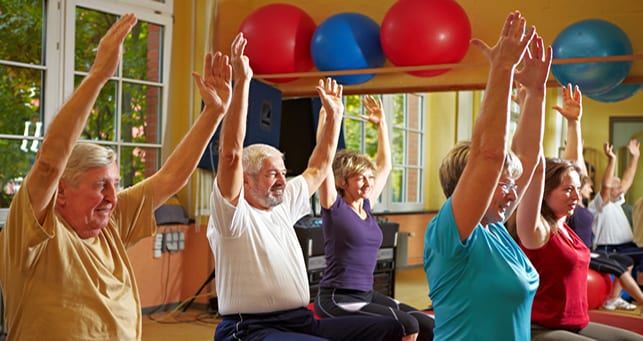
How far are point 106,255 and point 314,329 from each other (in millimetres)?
1192

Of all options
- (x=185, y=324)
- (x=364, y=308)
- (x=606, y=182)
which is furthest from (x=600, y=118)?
(x=364, y=308)

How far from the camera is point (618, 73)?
15.7ft

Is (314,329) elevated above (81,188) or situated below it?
below

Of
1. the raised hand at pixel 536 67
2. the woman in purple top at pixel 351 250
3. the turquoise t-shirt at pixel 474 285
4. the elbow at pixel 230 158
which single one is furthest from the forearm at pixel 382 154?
the turquoise t-shirt at pixel 474 285

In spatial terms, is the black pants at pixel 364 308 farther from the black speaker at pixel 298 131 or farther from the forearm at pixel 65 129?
the black speaker at pixel 298 131

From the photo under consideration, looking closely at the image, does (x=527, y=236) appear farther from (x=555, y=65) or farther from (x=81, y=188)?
(x=555, y=65)

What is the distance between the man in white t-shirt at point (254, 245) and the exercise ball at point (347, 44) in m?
2.30

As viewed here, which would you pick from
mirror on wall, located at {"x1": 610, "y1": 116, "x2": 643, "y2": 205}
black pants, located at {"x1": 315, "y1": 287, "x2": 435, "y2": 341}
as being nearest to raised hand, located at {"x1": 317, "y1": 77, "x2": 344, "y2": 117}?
black pants, located at {"x1": 315, "y1": 287, "x2": 435, "y2": 341}

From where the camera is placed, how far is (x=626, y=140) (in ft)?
36.1

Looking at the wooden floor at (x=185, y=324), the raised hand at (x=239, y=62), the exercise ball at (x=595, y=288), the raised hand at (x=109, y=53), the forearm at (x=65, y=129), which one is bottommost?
the wooden floor at (x=185, y=324)

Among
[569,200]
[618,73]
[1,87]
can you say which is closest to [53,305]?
[569,200]

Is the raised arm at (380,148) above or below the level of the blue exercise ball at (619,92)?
below

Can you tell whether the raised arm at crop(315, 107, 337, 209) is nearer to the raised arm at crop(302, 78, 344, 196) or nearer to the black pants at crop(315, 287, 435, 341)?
the raised arm at crop(302, 78, 344, 196)

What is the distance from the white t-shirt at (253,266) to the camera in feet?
8.74
